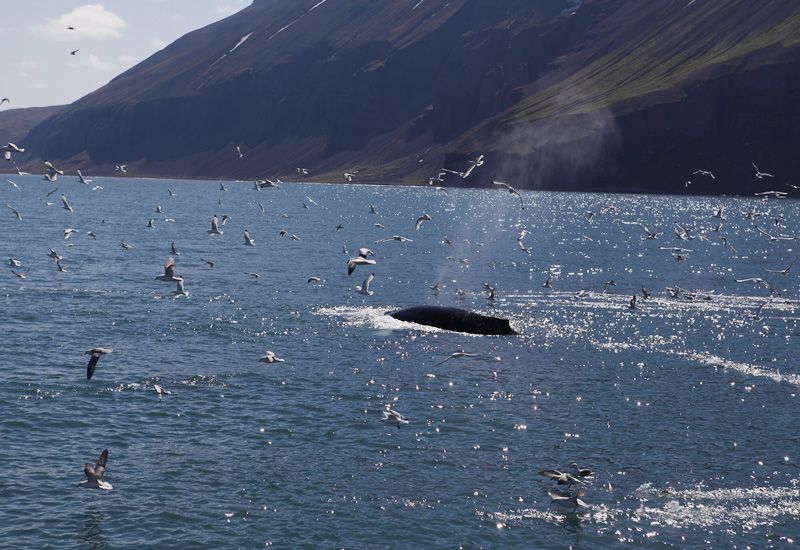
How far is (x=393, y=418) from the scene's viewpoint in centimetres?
3778

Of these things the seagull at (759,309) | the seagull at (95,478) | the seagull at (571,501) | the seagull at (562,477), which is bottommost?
the seagull at (759,309)

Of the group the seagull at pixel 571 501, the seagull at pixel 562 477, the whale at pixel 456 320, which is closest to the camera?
the seagull at pixel 562 477

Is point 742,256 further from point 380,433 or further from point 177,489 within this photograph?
point 177,489

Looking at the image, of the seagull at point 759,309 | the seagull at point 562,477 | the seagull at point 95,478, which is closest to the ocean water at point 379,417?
A: the seagull at point 759,309

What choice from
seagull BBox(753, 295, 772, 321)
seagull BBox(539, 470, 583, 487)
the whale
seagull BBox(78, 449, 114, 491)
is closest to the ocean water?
seagull BBox(753, 295, 772, 321)

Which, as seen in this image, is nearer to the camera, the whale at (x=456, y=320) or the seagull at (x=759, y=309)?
the whale at (x=456, y=320)

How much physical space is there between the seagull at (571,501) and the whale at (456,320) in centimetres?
3148

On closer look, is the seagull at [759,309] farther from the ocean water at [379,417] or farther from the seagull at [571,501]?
the seagull at [571,501]

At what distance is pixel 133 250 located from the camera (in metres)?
116

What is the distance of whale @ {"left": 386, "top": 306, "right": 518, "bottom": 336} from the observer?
62.7 m

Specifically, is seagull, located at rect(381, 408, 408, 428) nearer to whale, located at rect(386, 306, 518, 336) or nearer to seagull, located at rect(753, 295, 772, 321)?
whale, located at rect(386, 306, 518, 336)

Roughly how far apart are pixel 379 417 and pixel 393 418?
138 inches

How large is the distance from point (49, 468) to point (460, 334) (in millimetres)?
34258

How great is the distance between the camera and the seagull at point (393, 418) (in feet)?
121
